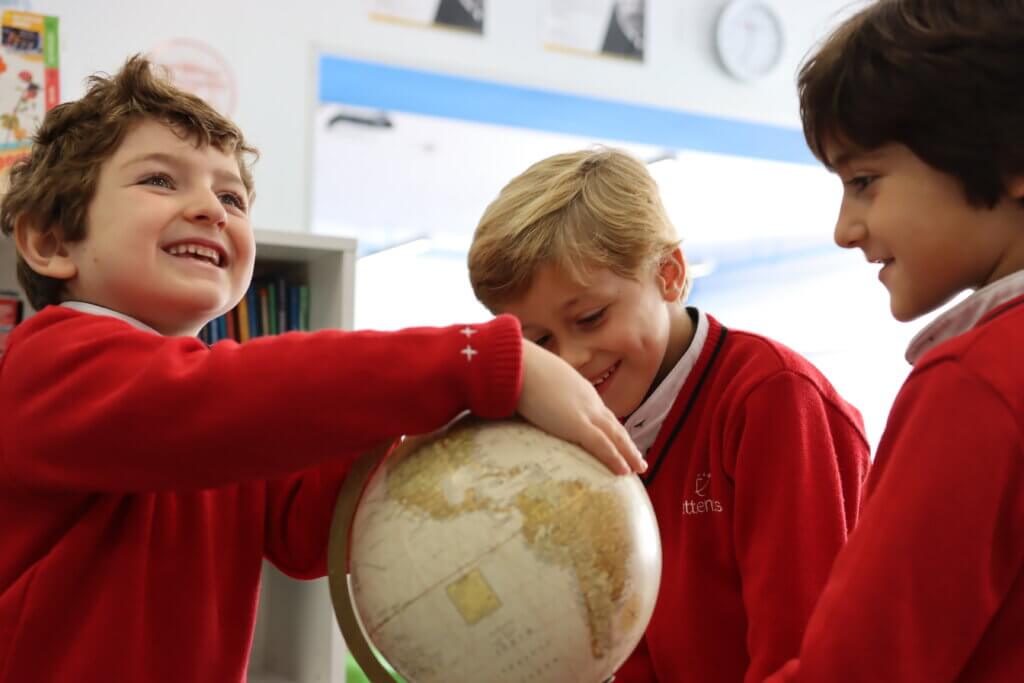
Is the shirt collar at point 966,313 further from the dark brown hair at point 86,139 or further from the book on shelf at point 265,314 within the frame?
the book on shelf at point 265,314

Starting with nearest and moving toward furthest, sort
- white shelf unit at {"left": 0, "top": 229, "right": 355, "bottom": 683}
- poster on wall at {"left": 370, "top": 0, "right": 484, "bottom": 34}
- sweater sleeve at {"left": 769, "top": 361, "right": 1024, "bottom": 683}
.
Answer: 1. sweater sleeve at {"left": 769, "top": 361, "right": 1024, "bottom": 683}
2. white shelf unit at {"left": 0, "top": 229, "right": 355, "bottom": 683}
3. poster on wall at {"left": 370, "top": 0, "right": 484, "bottom": 34}

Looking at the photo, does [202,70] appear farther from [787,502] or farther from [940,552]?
[940,552]

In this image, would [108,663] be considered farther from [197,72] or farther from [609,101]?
[609,101]

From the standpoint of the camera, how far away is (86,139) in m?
1.47

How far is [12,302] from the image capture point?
2.56 metres

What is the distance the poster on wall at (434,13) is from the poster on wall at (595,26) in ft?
1.01

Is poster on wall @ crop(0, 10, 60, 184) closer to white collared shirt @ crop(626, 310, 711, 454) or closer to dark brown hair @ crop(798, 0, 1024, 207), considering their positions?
white collared shirt @ crop(626, 310, 711, 454)

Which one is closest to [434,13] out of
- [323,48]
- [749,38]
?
[323,48]

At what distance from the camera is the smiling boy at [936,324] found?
3.24 feet

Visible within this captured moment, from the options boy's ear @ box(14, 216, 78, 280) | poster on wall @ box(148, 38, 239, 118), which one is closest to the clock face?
poster on wall @ box(148, 38, 239, 118)

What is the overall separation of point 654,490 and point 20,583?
0.91m

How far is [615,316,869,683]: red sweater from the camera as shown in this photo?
1381 millimetres

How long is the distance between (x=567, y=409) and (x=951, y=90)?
0.53 metres

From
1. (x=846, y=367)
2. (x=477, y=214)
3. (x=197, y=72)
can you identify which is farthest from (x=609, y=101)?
(x=846, y=367)
